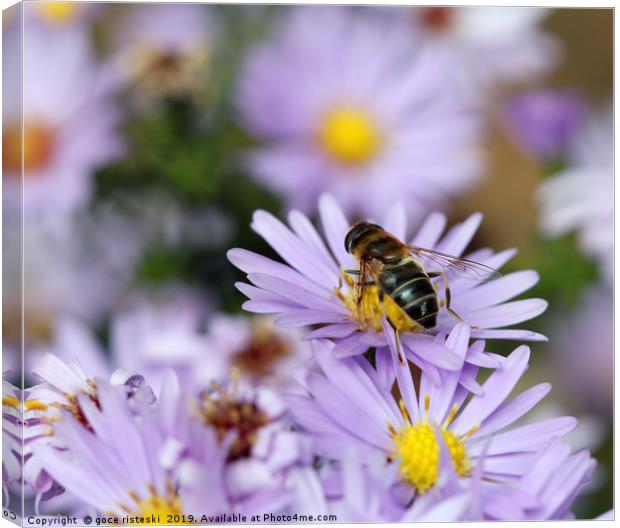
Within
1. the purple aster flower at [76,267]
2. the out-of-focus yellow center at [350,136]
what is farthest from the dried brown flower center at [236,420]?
the out-of-focus yellow center at [350,136]

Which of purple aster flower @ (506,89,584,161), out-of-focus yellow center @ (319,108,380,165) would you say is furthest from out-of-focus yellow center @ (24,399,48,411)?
purple aster flower @ (506,89,584,161)

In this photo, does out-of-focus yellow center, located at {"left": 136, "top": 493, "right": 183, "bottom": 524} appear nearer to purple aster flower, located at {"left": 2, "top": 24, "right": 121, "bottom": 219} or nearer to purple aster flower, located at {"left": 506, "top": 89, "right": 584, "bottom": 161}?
purple aster flower, located at {"left": 2, "top": 24, "right": 121, "bottom": 219}

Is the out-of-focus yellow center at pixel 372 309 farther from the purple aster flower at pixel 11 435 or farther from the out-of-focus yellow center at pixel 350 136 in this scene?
the out-of-focus yellow center at pixel 350 136

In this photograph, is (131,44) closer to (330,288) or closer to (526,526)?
(330,288)

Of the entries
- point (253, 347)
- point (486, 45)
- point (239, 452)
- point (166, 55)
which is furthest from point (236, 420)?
point (486, 45)

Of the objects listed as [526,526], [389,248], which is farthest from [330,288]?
[526,526]

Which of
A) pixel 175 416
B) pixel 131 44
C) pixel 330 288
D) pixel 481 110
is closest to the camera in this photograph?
pixel 175 416
